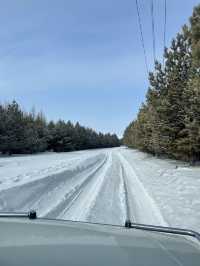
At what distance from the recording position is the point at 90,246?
7.49 feet

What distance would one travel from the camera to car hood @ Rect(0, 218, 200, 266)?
6.37ft

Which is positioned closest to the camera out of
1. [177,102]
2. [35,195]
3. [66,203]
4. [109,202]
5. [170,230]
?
[170,230]

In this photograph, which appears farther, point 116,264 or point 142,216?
point 142,216

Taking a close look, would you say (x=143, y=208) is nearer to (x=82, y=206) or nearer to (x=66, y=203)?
(x=82, y=206)

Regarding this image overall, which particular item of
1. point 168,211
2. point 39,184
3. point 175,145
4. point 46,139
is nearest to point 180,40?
point 175,145

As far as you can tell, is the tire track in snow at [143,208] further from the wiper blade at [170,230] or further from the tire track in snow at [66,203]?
the wiper blade at [170,230]

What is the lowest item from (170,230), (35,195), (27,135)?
(35,195)

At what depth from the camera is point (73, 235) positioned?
105 inches

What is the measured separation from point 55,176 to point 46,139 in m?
57.1

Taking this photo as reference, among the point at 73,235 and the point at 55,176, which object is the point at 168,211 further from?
the point at 55,176

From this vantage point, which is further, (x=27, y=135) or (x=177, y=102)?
(x=27, y=135)

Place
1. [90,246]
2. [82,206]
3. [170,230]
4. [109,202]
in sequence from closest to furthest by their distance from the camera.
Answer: [90,246], [170,230], [82,206], [109,202]

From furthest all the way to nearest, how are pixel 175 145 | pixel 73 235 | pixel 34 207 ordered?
pixel 175 145 < pixel 34 207 < pixel 73 235

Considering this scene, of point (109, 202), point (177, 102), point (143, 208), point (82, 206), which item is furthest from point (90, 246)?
point (177, 102)
